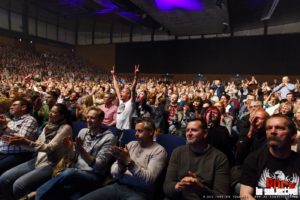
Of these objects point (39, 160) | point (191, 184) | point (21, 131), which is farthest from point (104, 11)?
point (191, 184)

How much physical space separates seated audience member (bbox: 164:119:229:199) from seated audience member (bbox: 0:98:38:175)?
2.04 m

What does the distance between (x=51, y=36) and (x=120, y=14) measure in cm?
647

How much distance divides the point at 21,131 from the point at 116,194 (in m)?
1.63

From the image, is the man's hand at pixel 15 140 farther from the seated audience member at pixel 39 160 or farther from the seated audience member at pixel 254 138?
the seated audience member at pixel 254 138

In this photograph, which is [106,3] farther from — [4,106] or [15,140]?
[15,140]

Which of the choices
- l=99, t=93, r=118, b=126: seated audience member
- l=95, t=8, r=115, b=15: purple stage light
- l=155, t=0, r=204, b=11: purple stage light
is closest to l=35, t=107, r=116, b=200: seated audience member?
l=99, t=93, r=118, b=126: seated audience member

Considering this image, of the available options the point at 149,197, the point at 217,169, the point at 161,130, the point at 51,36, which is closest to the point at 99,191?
the point at 149,197

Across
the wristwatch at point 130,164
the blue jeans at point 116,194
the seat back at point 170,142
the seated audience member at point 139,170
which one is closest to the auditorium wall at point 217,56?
the seat back at point 170,142

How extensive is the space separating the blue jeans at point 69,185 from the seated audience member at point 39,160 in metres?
0.30

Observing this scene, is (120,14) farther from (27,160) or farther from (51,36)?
(27,160)

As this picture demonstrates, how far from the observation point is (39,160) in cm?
345

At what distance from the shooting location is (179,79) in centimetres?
2112

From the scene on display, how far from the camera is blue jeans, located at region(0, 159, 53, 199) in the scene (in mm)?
3135

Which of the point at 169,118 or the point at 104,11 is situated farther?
the point at 104,11
